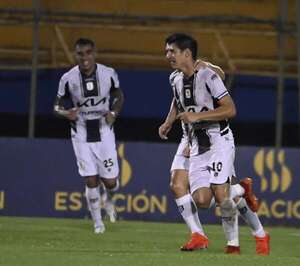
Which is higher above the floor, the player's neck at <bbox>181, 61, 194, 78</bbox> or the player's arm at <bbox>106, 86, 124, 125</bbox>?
the player's neck at <bbox>181, 61, 194, 78</bbox>

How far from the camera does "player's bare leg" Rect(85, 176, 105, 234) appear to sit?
1592 cm

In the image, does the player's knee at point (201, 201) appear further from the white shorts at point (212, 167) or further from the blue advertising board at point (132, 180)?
the blue advertising board at point (132, 180)

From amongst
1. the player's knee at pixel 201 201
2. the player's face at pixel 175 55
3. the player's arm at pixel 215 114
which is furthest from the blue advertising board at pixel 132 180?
the player's arm at pixel 215 114

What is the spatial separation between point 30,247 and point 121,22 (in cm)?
1106

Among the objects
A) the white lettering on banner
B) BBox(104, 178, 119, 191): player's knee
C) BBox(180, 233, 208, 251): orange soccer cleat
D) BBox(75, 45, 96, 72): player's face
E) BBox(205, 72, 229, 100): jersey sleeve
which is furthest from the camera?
the white lettering on banner

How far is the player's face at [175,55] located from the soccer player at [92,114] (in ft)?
12.9

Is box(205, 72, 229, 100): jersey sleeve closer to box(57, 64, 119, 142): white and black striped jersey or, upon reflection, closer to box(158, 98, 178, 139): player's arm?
box(158, 98, 178, 139): player's arm

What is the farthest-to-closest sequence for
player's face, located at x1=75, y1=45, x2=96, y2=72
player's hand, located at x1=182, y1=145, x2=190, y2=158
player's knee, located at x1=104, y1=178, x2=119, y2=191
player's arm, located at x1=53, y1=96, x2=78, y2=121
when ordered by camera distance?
player's knee, located at x1=104, y1=178, x2=119, y2=191 → player's arm, located at x1=53, y1=96, x2=78, y2=121 → player's face, located at x1=75, y1=45, x2=96, y2=72 → player's hand, located at x1=182, y1=145, x2=190, y2=158

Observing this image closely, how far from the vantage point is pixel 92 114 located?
55.2ft

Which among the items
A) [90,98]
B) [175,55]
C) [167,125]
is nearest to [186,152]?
[167,125]

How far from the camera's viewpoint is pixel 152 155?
19844mm

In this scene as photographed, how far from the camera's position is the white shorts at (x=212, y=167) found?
12406 millimetres

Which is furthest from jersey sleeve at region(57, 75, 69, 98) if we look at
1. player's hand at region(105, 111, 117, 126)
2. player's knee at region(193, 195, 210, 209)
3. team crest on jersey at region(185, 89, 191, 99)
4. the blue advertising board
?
player's knee at region(193, 195, 210, 209)

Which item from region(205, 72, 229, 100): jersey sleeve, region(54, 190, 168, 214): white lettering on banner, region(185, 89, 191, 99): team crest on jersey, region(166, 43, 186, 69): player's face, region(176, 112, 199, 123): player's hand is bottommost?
region(54, 190, 168, 214): white lettering on banner
